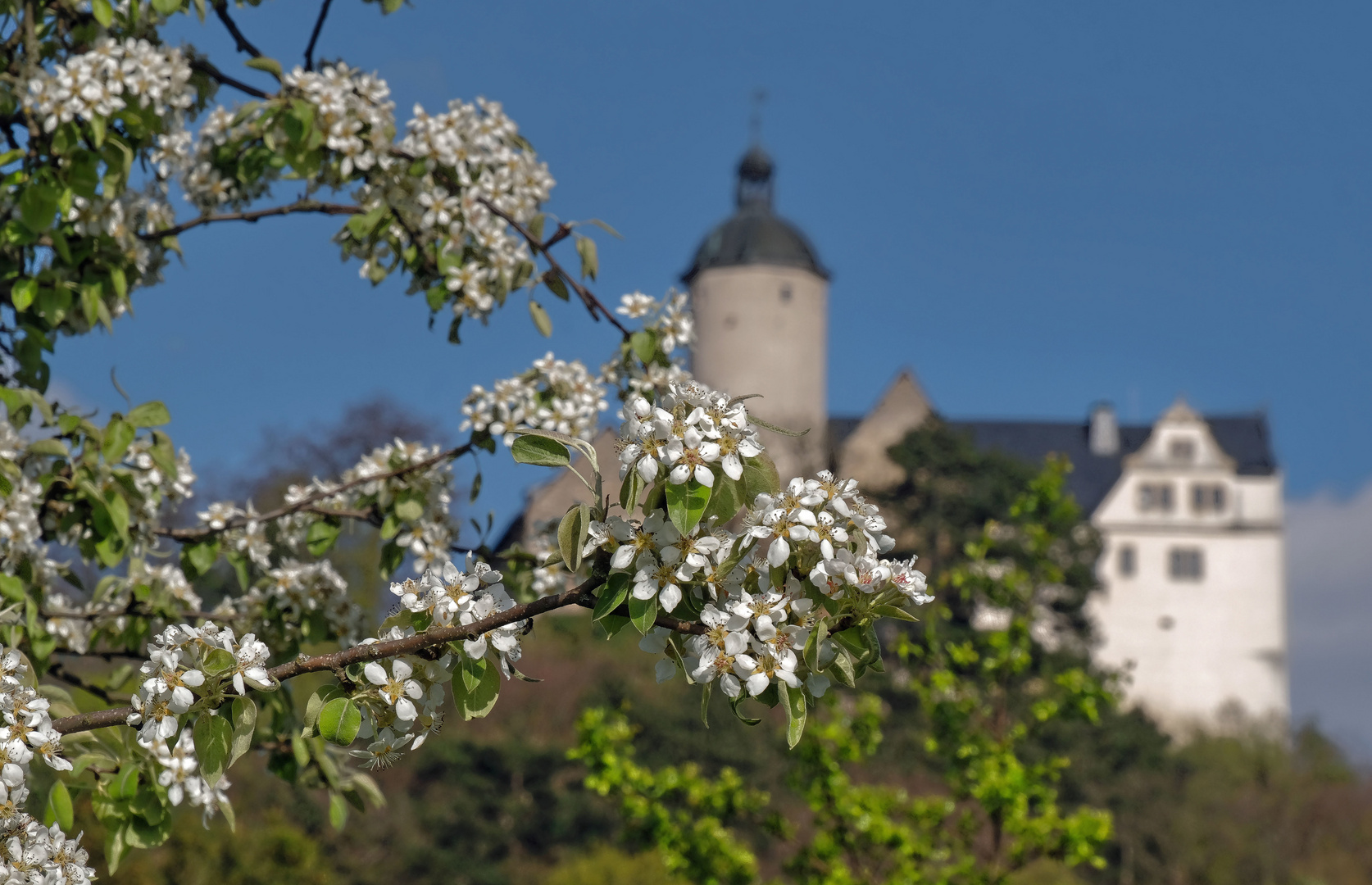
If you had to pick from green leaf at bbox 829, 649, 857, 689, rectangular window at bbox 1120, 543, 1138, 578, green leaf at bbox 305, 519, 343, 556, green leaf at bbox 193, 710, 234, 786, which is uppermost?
rectangular window at bbox 1120, 543, 1138, 578

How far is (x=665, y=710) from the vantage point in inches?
822

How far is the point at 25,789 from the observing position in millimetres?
1872

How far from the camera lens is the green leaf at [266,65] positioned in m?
3.55

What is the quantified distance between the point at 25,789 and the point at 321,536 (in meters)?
1.71

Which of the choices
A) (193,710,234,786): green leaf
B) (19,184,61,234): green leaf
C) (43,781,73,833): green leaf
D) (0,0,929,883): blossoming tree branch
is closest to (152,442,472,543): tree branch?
(0,0,929,883): blossoming tree branch

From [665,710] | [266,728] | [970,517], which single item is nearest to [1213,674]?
[970,517]

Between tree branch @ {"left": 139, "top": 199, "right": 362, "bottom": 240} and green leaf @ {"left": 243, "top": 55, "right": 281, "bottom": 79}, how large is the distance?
1.09 ft

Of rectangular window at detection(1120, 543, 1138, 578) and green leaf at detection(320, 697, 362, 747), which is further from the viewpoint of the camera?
rectangular window at detection(1120, 543, 1138, 578)

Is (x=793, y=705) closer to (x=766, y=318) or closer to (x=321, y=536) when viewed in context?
(x=321, y=536)

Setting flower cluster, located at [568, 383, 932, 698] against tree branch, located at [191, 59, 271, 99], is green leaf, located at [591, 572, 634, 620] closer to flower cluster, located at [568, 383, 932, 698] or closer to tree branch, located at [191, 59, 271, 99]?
flower cluster, located at [568, 383, 932, 698]

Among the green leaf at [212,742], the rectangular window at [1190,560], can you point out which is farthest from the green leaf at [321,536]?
the rectangular window at [1190,560]

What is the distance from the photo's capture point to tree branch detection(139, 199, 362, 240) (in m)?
3.66

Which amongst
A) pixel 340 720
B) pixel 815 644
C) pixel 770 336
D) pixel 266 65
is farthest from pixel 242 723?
pixel 770 336

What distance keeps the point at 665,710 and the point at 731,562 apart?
19631 millimetres
